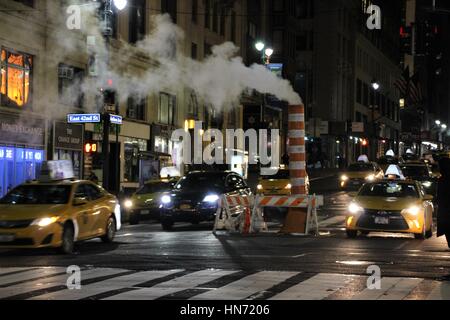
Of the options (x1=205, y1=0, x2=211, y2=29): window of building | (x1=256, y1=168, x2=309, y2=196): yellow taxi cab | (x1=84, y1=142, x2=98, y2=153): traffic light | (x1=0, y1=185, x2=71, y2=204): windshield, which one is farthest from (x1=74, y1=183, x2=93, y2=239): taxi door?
(x1=205, y1=0, x2=211, y2=29): window of building

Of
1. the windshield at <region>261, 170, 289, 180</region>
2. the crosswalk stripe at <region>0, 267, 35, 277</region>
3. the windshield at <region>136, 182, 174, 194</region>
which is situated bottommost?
the crosswalk stripe at <region>0, 267, 35, 277</region>

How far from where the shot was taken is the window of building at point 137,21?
127 feet

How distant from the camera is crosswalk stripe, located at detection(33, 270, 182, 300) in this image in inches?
→ 385

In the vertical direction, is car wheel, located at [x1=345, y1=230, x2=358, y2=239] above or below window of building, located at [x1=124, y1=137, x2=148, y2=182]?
below

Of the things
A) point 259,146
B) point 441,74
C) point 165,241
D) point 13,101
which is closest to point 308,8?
point 259,146

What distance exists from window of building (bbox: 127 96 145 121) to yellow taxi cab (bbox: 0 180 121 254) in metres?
20.8

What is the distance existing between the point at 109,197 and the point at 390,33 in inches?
3820

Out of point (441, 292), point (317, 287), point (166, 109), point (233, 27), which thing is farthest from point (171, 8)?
point (441, 292)

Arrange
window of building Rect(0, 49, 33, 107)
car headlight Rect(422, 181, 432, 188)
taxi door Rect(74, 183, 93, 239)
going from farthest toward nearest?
car headlight Rect(422, 181, 432, 188) → window of building Rect(0, 49, 33, 107) → taxi door Rect(74, 183, 93, 239)

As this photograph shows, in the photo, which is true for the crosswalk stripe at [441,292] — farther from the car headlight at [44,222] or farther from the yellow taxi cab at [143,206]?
the yellow taxi cab at [143,206]

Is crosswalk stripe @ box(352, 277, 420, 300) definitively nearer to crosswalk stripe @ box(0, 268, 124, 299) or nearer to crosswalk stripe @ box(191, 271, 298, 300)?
crosswalk stripe @ box(191, 271, 298, 300)

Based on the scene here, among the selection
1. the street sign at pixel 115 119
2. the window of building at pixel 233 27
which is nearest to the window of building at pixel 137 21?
the street sign at pixel 115 119

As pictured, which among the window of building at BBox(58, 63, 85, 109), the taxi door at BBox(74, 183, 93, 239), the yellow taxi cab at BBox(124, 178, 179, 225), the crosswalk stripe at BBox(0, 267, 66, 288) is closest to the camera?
the crosswalk stripe at BBox(0, 267, 66, 288)

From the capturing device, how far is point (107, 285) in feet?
35.4
